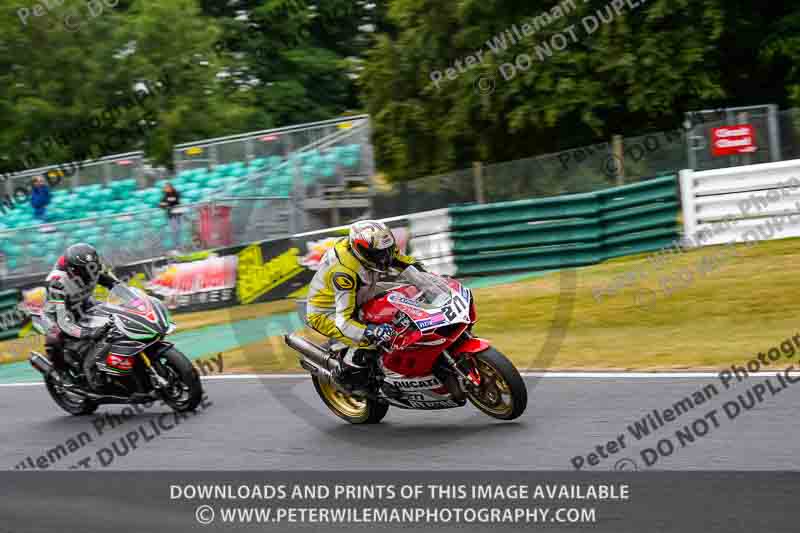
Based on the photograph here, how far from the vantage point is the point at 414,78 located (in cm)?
2731

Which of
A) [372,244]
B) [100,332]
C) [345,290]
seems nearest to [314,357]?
[345,290]

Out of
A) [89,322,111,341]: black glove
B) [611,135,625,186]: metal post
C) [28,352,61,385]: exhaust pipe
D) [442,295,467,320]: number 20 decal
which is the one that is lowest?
[28,352,61,385]: exhaust pipe

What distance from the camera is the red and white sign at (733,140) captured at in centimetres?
1644

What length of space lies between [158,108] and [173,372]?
2774 cm

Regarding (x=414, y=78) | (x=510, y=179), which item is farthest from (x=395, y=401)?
(x=414, y=78)

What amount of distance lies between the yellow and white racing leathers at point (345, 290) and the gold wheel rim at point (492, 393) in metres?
0.92

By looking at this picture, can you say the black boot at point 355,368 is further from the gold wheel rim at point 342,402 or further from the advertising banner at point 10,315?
the advertising banner at point 10,315

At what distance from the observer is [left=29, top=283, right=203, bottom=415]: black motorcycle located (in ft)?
31.6

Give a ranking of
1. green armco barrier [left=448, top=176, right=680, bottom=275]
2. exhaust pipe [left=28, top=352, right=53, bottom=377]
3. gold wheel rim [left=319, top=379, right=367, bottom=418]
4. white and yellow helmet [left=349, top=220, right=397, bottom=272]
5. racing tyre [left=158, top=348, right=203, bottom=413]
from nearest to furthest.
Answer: white and yellow helmet [left=349, top=220, right=397, bottom=272], gold wheel rim [left=319, top=379, right=367, bottom=418], racing tyre [left=158, top=348, right=203, bottom=413], exhaust pipe [left=28, top=352, right=53, bottom=377], green armco barrier [left=448, top=176, right=680, bottom=275]

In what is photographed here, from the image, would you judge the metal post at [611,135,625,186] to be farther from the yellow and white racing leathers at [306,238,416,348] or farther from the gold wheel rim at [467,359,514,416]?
the gold wheel rim at [467,359,514,416]

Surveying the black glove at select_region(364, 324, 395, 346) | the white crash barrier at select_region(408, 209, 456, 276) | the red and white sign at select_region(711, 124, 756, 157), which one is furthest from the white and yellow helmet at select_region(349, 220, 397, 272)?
the red and white sign at select_region(711, 124, 756, 157)

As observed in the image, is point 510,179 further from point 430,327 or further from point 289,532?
point 289,532

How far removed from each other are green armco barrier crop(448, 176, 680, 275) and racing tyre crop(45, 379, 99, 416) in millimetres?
8363

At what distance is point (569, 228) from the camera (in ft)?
55.8
